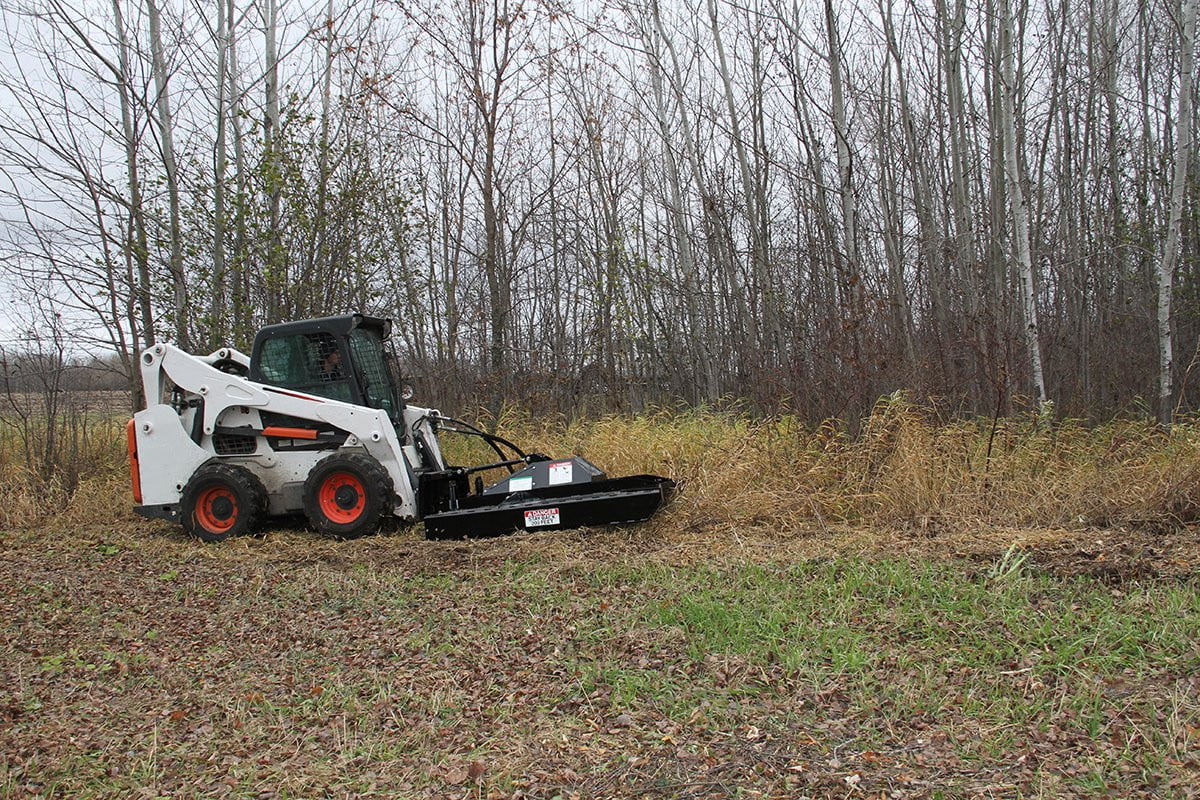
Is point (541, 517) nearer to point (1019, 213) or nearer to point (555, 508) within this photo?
point (555, 508)

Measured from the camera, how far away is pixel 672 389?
15.0 meters

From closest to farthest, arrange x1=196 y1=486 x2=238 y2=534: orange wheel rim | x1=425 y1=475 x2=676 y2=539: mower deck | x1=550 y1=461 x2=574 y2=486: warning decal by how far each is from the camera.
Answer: x1=425 y1=475 x2=676 y2=539: mower deck, x1=550 y1=461 x2=574 y2=486: warning decal, x1=196 y1=486 x2=238 y2=534: orange wheel rim

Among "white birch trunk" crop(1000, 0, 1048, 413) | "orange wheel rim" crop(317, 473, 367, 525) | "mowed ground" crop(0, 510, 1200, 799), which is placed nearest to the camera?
"mowed ground" crop(0, 510, 1200, 799)

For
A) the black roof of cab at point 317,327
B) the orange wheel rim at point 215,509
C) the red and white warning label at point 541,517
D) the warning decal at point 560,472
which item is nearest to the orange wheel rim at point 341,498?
the orange wheel rim at point 215,509

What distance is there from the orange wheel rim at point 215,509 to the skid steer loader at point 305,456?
0.4 inches

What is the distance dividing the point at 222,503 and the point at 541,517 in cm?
284

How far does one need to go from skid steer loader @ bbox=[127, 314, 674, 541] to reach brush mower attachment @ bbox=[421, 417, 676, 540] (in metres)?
0.01

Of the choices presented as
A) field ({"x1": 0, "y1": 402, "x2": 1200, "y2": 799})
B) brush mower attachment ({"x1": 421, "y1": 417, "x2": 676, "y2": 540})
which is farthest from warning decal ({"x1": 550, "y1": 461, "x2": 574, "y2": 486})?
field ({"x1": 0, "y1": 402, "x2": 1200, "y2": 799})

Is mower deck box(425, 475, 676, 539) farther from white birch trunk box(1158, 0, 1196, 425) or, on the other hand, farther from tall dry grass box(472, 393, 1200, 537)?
white birch trunk box(1158, 0, 1196, 425)

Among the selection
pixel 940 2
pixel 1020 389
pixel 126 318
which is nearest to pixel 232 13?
pixel 126 318

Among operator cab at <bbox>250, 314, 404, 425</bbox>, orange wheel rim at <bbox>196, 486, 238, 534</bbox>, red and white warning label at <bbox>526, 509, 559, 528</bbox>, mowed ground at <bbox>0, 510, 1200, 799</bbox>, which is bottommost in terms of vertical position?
mowed ground at <bbox>0, 510, 1200, 799</bbox>

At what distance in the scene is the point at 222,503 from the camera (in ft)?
24.8

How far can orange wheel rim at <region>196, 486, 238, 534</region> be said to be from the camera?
7531 millimetres

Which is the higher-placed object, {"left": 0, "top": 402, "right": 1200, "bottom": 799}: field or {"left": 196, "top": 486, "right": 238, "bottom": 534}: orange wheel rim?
{"left": 196, "top": 486, "right": 238, "bottom": 534}: orange wheel rim
